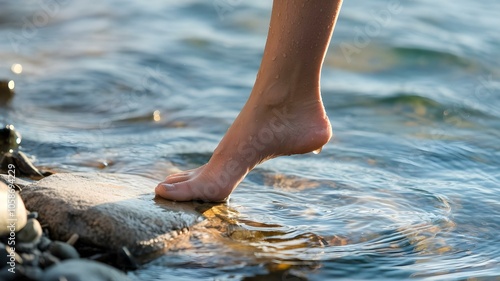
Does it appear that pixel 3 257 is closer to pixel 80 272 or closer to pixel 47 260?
pixel 47 260

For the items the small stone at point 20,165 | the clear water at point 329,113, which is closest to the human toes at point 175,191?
the clear water at point 329,113

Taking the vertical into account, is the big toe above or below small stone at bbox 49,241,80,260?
above

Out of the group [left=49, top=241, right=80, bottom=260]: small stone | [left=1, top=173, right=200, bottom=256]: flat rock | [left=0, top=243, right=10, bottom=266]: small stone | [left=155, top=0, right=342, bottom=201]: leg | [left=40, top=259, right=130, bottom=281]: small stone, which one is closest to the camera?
[left=40, top=259, right=130, bottom=281]: small stone

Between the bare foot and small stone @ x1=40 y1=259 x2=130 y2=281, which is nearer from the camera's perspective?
small stone @ x1=40 y1=259 x2=130 y2=281

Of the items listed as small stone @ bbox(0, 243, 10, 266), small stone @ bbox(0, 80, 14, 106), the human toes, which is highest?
small stone @ bbox(0, 80, 14, 106)

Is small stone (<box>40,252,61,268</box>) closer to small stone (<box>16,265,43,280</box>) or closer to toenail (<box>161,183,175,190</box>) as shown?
small stone (<box>16,265,43,280</box>)

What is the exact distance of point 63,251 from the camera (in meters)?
2.77

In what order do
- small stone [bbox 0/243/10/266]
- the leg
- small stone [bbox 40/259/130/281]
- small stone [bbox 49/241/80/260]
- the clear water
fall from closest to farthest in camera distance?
small stone [bbox 40/259/130/281], small stone [bbox 0/243/10/266], small stone [bbox 49/241/80/260], the leg, the clear water

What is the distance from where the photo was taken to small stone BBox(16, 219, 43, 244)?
2789 mm

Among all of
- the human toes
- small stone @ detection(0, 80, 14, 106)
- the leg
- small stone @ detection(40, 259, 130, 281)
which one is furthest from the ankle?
small stone @ detection(0, 80, 14, 106)

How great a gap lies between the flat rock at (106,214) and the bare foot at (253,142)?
0.43 ft

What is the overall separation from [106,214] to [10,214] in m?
0.36

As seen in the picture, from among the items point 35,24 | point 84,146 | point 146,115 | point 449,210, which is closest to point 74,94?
point 146,115

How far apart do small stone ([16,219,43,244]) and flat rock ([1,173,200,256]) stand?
155 millimetres
